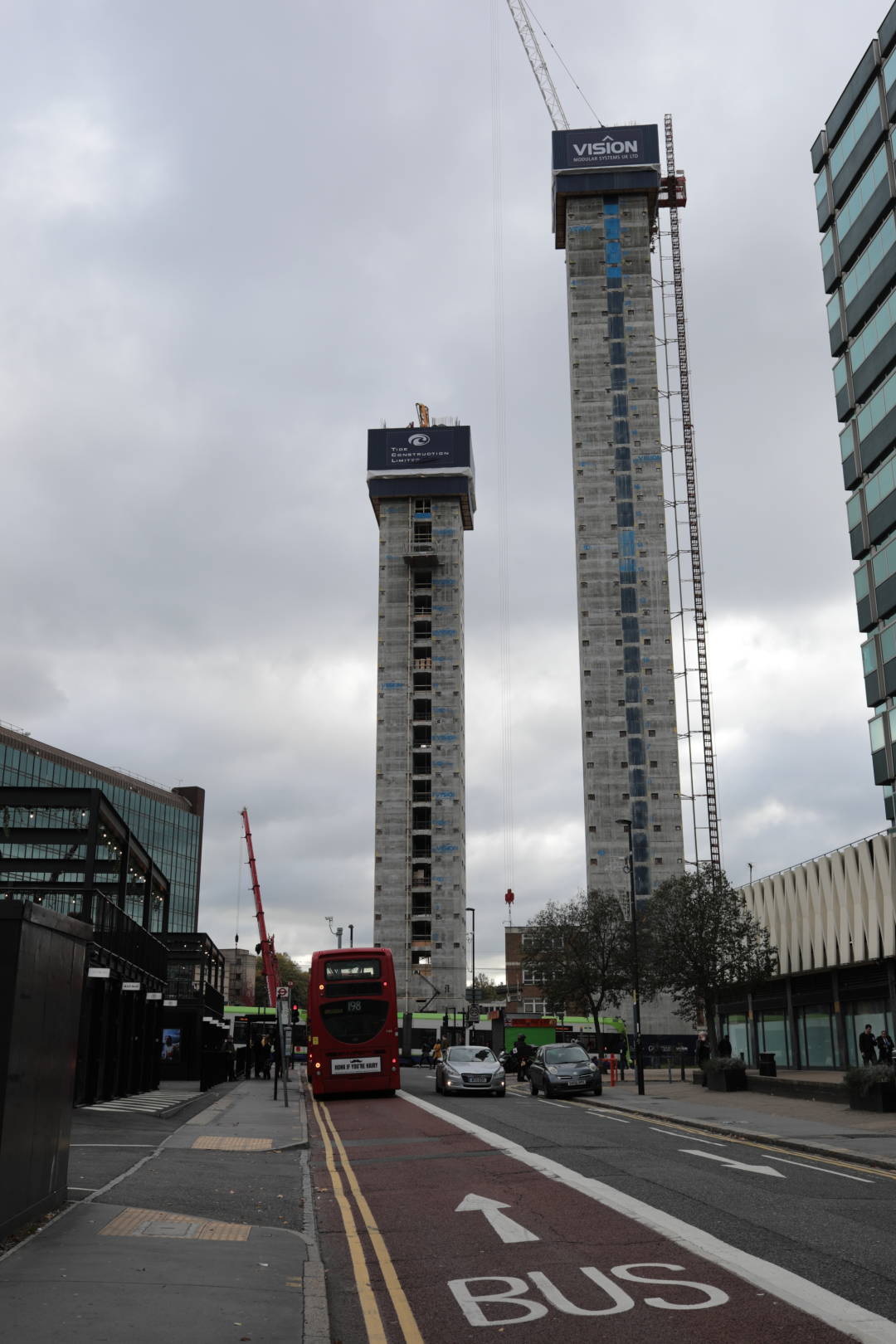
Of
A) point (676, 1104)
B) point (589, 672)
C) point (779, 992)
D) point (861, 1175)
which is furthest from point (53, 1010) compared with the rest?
point (589, 672)

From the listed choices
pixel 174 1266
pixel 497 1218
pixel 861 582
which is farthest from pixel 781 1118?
pixel 861 582

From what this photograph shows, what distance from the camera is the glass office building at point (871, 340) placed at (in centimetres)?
4694

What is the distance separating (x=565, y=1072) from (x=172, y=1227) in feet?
80.7

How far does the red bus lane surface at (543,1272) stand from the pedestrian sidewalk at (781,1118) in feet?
19.0

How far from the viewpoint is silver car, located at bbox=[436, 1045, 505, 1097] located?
1315 inches

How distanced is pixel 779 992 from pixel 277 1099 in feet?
92.9

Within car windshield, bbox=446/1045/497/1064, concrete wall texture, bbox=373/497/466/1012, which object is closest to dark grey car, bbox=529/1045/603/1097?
car windshield, bbox=446/1045/497/1064

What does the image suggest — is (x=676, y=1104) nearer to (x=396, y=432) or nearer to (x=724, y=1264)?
(x=724, y=1264)

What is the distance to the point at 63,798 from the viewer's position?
106ft

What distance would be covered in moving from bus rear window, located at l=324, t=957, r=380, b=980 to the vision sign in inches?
4404

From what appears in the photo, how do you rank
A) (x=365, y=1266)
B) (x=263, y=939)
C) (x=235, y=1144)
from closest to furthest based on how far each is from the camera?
(x=365, y=1266) → (x=235, y=1144) → (x=263, y=939)

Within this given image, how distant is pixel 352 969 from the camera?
33844mm

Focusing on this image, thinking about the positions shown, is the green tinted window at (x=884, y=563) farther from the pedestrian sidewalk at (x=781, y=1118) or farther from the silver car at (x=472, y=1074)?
the silver car at (x=472, y=1074)

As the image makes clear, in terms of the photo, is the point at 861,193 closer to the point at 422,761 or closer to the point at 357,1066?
the point at 357,1066
